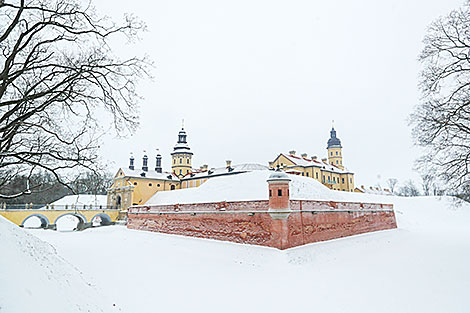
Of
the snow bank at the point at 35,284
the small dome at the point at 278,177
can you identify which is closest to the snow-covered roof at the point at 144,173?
the small dome at the point at 278,177

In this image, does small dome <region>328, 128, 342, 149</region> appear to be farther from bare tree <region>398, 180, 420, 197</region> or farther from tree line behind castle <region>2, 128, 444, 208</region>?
bare tree <region>398, 180, 420, 197</region>

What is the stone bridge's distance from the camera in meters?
31.5

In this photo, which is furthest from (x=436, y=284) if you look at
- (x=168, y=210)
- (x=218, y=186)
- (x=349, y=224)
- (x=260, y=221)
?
(x=218, y=186)

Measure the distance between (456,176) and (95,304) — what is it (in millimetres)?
12391

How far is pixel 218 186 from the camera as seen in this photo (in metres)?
25.5

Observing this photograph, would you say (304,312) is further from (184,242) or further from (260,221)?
(184,242)

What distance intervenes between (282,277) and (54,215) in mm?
33158

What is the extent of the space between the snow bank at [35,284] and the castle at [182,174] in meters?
32.7

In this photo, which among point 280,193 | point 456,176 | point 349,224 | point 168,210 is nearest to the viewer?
point 456,176

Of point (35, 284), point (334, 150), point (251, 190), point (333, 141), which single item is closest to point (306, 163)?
point (334, 150)

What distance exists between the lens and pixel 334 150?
186 feet

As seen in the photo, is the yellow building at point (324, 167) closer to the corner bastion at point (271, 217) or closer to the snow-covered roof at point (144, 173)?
the snow-covered roof at point (144, 173)

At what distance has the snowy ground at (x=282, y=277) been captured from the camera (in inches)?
307

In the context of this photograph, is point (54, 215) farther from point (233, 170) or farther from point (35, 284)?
point (35, 284)
